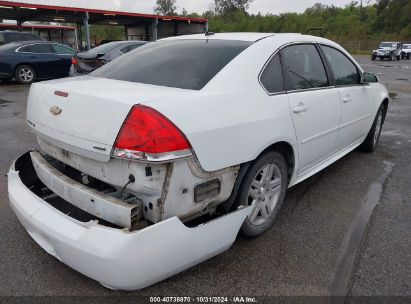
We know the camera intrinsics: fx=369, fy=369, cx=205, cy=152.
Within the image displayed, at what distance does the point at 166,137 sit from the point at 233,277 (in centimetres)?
109

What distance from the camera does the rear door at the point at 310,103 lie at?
3.01 m

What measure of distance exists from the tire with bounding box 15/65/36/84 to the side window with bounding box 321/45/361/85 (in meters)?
11.0

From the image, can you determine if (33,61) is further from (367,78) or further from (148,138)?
(148,138)

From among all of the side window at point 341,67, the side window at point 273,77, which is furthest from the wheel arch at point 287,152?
the side window at point 341,67

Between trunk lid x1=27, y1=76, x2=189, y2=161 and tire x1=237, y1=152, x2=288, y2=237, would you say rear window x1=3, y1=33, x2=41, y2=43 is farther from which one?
tire x1=237, y1=152, x2=288, y2=237

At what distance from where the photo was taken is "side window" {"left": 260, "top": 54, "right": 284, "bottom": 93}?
2.74 meters

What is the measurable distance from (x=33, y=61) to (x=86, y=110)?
11.4 meters

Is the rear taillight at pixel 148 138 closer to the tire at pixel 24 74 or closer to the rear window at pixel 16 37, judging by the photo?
the tire at pixel 24 74

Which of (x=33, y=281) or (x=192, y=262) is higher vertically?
(x=192, y=262)

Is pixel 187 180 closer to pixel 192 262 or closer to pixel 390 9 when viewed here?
pixel 192 262

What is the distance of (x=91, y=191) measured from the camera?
2.23 m

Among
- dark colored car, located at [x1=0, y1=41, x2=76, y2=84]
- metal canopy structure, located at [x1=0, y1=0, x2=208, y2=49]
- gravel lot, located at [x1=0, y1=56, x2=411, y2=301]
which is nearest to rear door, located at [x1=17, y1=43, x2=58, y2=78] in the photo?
dark colored car, located at [x1=0, y1=41, x2=76, y2=84]

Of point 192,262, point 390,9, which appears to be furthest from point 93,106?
point 390,9

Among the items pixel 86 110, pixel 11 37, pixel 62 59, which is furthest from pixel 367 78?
pixel 11 37
